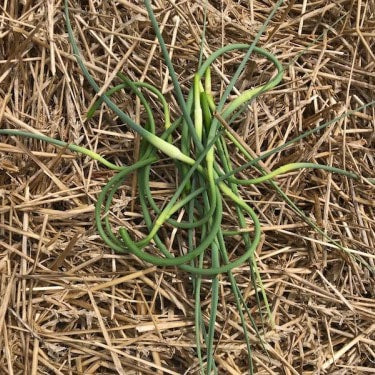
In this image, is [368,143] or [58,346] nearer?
[58,346]

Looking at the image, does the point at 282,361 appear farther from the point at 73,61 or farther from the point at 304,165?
the point at 73,61

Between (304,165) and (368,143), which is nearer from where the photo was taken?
(304,165)

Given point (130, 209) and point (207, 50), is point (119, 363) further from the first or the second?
point (207, 50)

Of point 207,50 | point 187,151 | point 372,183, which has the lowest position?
point 372,183

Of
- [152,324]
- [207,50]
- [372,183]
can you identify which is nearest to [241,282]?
[152,324]

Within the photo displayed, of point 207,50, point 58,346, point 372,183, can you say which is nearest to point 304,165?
point 372,183

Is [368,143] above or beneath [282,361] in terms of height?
above
